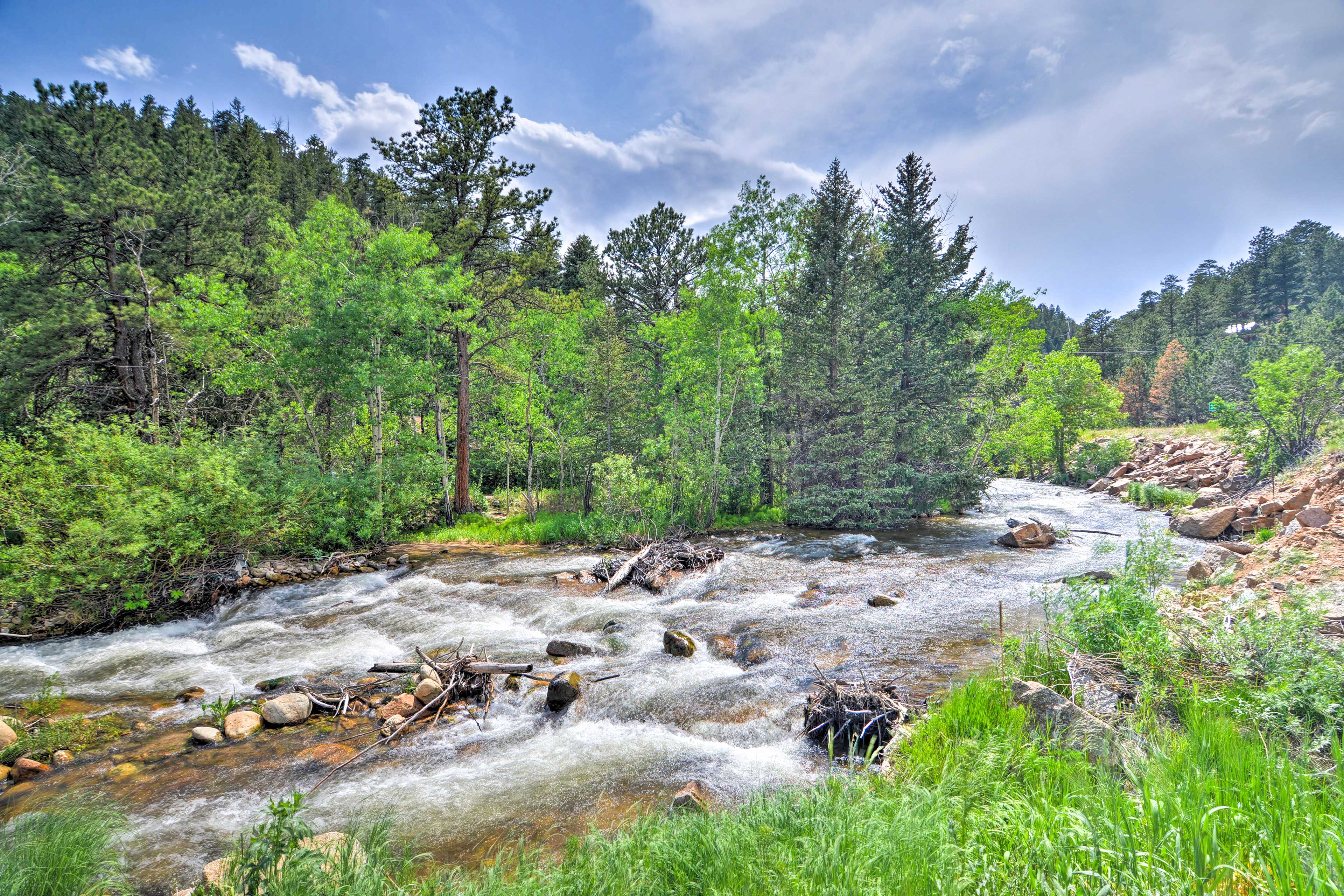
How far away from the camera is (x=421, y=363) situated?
57.5 ft

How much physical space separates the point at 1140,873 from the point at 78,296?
23.7 meters

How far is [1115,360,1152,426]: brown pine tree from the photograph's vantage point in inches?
2395

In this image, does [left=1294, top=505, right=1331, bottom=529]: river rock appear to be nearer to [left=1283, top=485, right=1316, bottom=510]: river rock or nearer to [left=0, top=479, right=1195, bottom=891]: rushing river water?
[left=1283, top=485, right=1316, bottom=510]: river rock

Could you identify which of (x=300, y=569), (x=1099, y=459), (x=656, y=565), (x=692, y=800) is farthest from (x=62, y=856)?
(x=1099, y=459)

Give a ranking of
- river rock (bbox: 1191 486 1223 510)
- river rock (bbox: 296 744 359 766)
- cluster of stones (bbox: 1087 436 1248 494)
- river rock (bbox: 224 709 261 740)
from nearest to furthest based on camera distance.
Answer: river rock (bbox: 296 744 359 766), river rock (bbox: 224 709 261 740), river rock (bbox: 1191 486 1223 510), cluster of stones (bbox: 1087 436 1248 494)

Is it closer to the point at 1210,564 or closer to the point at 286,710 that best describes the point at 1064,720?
the point at 286,710

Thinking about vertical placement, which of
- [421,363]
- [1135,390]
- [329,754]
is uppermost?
[1135,390]

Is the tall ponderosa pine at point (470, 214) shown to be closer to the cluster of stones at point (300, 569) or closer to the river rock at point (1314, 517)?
the cluster of stones at point (300, 569)

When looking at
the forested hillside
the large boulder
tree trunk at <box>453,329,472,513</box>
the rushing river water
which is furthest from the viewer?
Result: tree trunk at <box>453,329,472,513</box>

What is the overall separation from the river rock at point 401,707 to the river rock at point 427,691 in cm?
5

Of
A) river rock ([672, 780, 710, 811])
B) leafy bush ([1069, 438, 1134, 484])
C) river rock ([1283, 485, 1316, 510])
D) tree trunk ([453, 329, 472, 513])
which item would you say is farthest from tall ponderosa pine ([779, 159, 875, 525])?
leafy bush ([1069, 438, 1134, 484])

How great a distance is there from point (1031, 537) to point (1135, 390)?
66612 mm

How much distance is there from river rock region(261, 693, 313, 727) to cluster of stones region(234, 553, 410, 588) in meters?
7.37

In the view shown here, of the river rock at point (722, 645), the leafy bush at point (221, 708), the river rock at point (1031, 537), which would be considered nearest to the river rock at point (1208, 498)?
the river rock at point (1031, 537)
